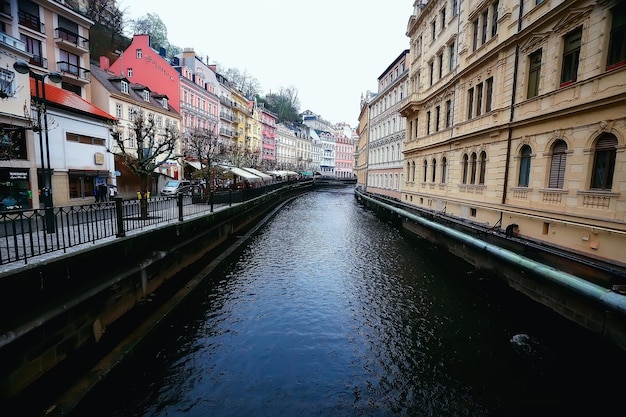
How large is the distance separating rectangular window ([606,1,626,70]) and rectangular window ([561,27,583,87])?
114cm

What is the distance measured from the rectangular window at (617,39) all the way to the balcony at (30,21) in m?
35.4

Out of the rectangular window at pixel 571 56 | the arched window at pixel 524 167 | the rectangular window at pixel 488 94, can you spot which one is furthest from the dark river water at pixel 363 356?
the rectangular window at pixel 488 94

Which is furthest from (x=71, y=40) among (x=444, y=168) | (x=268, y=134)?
(x=268, y=134)

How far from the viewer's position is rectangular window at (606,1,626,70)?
8.75 metres

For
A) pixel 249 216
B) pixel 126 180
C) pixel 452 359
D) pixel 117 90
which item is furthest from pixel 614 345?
pixel 117 90

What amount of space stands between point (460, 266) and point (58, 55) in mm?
34743

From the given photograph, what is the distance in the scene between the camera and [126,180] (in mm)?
29172

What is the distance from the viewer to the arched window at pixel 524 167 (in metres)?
12.6

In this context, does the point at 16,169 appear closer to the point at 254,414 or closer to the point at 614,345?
the point at 254,414

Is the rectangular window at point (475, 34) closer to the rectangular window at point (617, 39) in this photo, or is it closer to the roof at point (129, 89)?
the rectangular window at point (617, 39)

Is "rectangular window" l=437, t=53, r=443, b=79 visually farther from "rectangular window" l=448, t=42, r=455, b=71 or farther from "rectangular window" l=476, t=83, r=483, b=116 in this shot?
"rectangular window" l=476, t=83, r=483, b=116

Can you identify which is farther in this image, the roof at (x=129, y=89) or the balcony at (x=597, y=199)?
the roof at (x=129, y=89)

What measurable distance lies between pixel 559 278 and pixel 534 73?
8.59 meters

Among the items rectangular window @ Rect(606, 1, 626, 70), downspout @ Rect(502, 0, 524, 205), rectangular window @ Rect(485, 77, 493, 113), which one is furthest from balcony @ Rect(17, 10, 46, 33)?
rectangular window @ Rect(606, 1, 626, 70)
